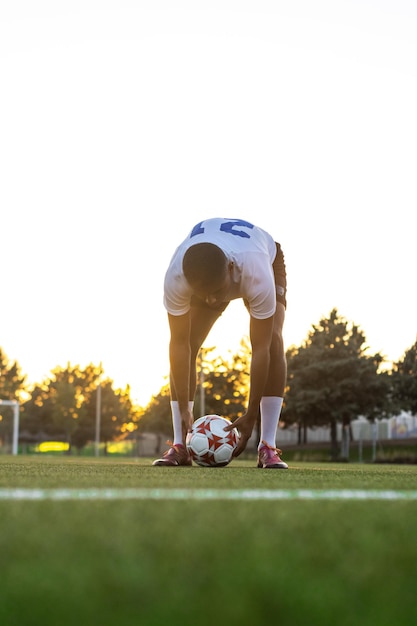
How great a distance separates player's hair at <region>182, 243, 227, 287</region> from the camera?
5.20 metres

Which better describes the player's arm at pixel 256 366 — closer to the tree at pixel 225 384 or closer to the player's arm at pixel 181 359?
the player's arm at pixel 181 359

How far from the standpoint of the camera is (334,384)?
4653cm

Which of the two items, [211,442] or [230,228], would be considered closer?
[230,228]

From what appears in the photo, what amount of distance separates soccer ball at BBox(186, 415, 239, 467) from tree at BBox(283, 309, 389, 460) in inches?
1549

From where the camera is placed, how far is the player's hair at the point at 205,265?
205 inches

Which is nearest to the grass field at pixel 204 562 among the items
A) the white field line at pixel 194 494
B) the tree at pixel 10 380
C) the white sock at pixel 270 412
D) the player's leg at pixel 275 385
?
the white field line at pixel 194 494

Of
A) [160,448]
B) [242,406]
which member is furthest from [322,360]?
[160,448]

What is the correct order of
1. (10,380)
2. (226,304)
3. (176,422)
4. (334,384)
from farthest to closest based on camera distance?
(10,380) → (334,384) → (176,422) → (226,304)

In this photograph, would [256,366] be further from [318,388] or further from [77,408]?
[77,408]

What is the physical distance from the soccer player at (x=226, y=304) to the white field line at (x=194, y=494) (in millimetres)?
2160

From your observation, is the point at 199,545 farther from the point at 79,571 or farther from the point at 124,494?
the point at 124,494

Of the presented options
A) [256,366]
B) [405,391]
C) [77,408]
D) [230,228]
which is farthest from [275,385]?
[77,408]

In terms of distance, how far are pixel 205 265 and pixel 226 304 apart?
150 centimetres

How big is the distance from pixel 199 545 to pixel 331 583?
0.40m
